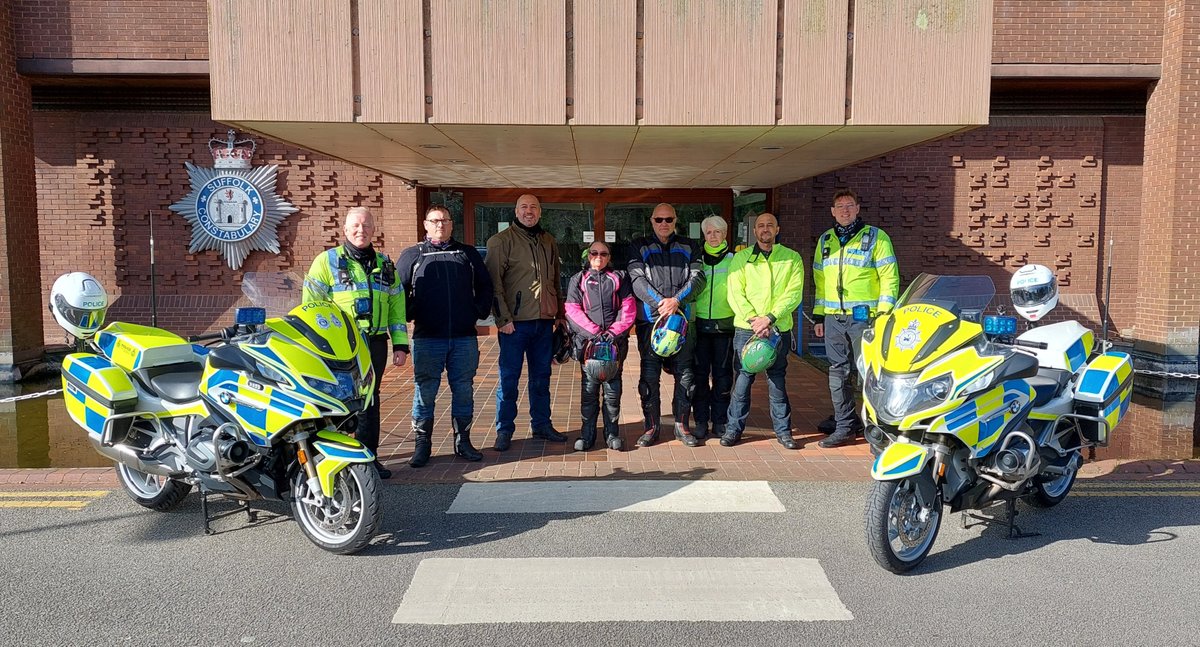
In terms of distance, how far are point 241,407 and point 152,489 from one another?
1.33m

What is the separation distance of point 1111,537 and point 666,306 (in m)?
3.11

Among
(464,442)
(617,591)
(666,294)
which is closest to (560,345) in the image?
(666,294)

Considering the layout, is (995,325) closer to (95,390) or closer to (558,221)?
(95,390)

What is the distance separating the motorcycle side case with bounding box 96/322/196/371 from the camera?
4621 mm

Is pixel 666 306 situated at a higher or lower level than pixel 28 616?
higher

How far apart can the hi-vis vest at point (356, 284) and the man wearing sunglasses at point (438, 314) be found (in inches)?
12.8

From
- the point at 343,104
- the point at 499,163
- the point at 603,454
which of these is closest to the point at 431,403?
the point at 603,454

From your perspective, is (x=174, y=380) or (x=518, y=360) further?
(x=518, y=360)

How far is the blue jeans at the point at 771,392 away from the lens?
6.22m

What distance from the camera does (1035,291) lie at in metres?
4.82

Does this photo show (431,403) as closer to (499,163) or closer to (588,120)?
(588,120)

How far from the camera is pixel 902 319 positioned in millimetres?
4180

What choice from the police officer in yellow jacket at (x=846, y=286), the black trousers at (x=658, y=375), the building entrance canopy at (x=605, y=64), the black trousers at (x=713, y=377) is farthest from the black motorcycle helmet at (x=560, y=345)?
the police officer in yellow jacket at (x=846, y=286)

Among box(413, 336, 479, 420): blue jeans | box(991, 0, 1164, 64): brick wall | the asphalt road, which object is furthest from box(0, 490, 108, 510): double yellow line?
box(991, 0, 1164, 64): brick wall
